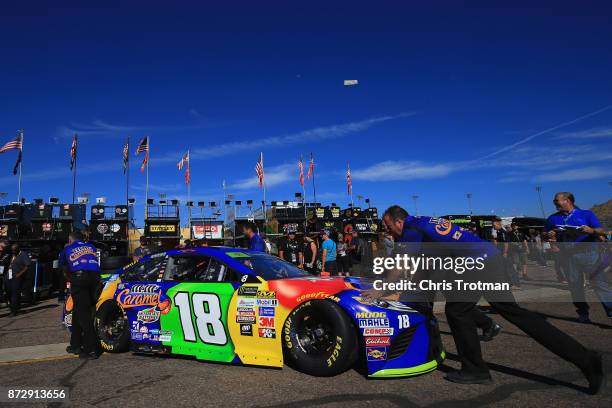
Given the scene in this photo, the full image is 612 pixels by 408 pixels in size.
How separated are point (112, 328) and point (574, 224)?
5.88 metres

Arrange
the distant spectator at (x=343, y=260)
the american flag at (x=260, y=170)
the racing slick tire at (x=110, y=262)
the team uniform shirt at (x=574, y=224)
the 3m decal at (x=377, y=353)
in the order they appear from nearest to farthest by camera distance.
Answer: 1. the 3m decal at (x=377, y=353)
2. the team uniform shirt at (x=574, y=224)
3. the racing slick tire at (x=110, y=262)
4. the distant spectator at (x=343, y=260)
5. the american flag at (x=260, y=170)

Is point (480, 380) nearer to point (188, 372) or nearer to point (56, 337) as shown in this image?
point (188, 372)

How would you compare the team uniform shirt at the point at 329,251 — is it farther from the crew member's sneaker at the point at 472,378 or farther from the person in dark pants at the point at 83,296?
the crew member's sneaker at the point at 472,378

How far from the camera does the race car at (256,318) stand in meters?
3.54

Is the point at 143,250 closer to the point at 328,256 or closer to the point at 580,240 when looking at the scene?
the point at 328,256

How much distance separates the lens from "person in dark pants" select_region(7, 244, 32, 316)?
9.07 meters

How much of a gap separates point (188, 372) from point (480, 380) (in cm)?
262

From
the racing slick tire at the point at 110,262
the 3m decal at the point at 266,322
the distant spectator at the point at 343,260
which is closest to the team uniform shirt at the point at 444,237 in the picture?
the 3m decal at the point at 266,322

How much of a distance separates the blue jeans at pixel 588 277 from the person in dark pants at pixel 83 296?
613 cm

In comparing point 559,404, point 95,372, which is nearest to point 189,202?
point 95,372

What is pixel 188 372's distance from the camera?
4016 mm

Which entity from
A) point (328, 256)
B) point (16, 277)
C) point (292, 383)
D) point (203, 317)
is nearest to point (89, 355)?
point (203, 317)

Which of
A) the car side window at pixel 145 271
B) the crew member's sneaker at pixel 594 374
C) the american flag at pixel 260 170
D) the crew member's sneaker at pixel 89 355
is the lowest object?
the crew member's sneaker at pixel 89 355

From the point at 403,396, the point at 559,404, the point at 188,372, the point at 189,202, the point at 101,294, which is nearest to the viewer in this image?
the point at 559,404
